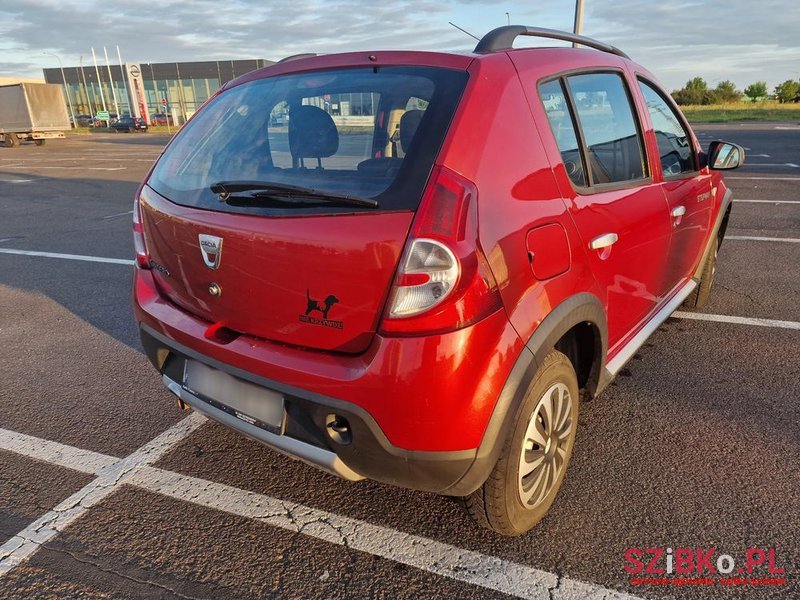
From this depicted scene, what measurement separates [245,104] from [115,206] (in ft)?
27.8

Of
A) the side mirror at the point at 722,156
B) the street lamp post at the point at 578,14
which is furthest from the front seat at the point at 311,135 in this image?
the street lamp post at the point at 578,14

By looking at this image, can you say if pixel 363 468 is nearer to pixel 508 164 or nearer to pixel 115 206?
pixel 508 164

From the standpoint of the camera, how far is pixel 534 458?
217cm

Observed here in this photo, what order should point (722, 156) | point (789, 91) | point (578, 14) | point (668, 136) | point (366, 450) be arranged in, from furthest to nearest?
1. point (789, 91)
2. point (578, 14)
3. point (722, 156)
4. point (668, 136)
5. point (366, 450)

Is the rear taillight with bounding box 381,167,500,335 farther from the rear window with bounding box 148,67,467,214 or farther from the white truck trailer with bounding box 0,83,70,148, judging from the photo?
the white truck trailer with bounding box 0,83,70,148

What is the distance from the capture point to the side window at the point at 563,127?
2.21 meters

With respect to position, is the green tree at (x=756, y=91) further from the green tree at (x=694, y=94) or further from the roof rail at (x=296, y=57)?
the roof rail at (x=296, y=57)

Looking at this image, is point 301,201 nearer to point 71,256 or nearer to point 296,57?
point 296,57

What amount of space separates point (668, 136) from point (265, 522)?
2.93 m

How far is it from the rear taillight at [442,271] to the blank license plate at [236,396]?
0.54m

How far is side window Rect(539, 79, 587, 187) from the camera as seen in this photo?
2211mm

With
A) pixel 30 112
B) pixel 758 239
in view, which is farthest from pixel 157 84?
pixel 758 239

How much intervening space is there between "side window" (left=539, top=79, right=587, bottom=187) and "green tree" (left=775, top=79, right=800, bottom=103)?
2504 inches

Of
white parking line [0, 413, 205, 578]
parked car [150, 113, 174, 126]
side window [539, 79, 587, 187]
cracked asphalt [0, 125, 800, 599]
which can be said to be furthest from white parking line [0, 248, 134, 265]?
parked car [150, 113, 174, 126]
